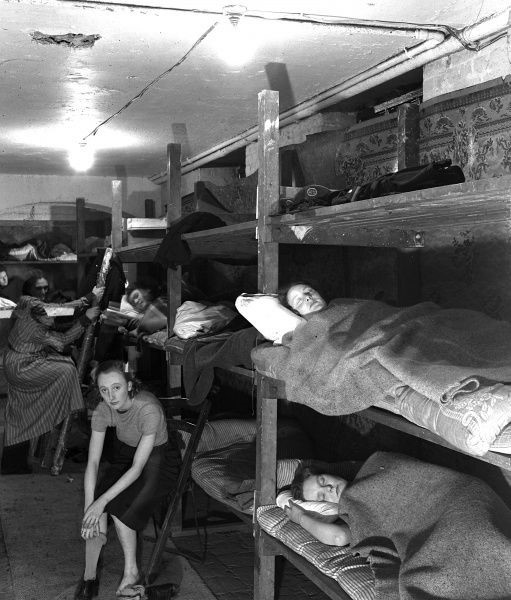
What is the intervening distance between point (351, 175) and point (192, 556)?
2.45 m

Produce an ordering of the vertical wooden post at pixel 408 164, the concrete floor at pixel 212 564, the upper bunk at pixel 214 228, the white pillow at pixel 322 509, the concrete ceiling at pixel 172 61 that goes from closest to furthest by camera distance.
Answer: the white pillow at pixel 322 509 < the concrete ceiling at pixel 172 61 < the vertical wooden post at pixel 408 164 < the concrete floor at pixel 212 564 < the upper bunk at pixel 214 228

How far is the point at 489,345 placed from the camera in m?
2.80

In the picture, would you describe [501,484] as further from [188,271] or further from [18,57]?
[188,271]

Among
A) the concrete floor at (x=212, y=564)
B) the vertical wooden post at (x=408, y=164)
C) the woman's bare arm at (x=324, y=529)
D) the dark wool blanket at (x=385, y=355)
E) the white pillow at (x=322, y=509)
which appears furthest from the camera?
the concrete floor at (x=212, y=564)

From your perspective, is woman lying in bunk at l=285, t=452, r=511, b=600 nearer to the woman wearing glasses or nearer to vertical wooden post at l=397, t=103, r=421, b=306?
vertical wooden post at l=397, t=103, r=421, b=306

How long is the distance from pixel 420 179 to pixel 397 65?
195 centimetres

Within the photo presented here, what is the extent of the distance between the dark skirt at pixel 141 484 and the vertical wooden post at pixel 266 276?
0.73m

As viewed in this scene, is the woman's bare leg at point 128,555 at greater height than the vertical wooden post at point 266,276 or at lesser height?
lesser

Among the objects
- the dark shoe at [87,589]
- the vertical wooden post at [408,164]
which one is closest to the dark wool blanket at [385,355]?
the vertical wooden post at [408,164]

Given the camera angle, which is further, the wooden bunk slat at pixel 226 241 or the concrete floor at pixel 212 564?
the concrete floor at pixel 212 564

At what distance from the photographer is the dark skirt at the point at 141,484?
4.14m

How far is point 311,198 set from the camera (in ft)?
11.1

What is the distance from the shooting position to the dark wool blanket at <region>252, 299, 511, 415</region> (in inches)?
96.6

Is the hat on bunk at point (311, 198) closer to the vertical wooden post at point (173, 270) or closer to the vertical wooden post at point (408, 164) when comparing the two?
the vertical wooden post at point (408, 164)
